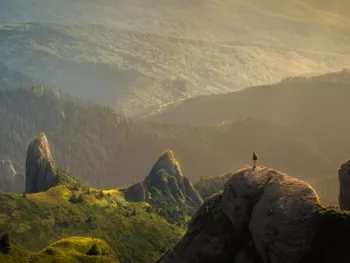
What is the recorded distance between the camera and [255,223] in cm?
5762

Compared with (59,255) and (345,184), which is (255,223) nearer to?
(345,184)

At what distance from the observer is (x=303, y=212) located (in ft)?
175

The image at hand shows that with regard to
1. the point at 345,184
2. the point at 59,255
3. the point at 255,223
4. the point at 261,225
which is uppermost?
the point at 345,184

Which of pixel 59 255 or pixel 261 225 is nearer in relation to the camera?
pixel 261 225

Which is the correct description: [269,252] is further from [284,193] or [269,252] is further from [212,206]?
[212,206]

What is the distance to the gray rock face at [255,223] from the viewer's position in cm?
5270

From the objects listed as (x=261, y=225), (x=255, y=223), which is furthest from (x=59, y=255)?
(x=261, y=225)

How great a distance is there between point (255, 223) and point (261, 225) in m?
1.43

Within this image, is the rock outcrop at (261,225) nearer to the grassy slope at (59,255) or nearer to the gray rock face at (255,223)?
the gray rock face at (255,223)

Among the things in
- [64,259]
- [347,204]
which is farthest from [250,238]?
[64,259]

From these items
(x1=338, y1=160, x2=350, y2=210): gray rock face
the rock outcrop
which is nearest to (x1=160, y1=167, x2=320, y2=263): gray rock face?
the rock outcrop

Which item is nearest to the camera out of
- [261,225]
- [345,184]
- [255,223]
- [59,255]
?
[261,225]

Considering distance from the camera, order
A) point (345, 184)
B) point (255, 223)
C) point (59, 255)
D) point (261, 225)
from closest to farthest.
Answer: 1. point (261, 225)
2. point (255, 223)
3. point (345, 184)
4. point (59, 255)

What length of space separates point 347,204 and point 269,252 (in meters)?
14.6
